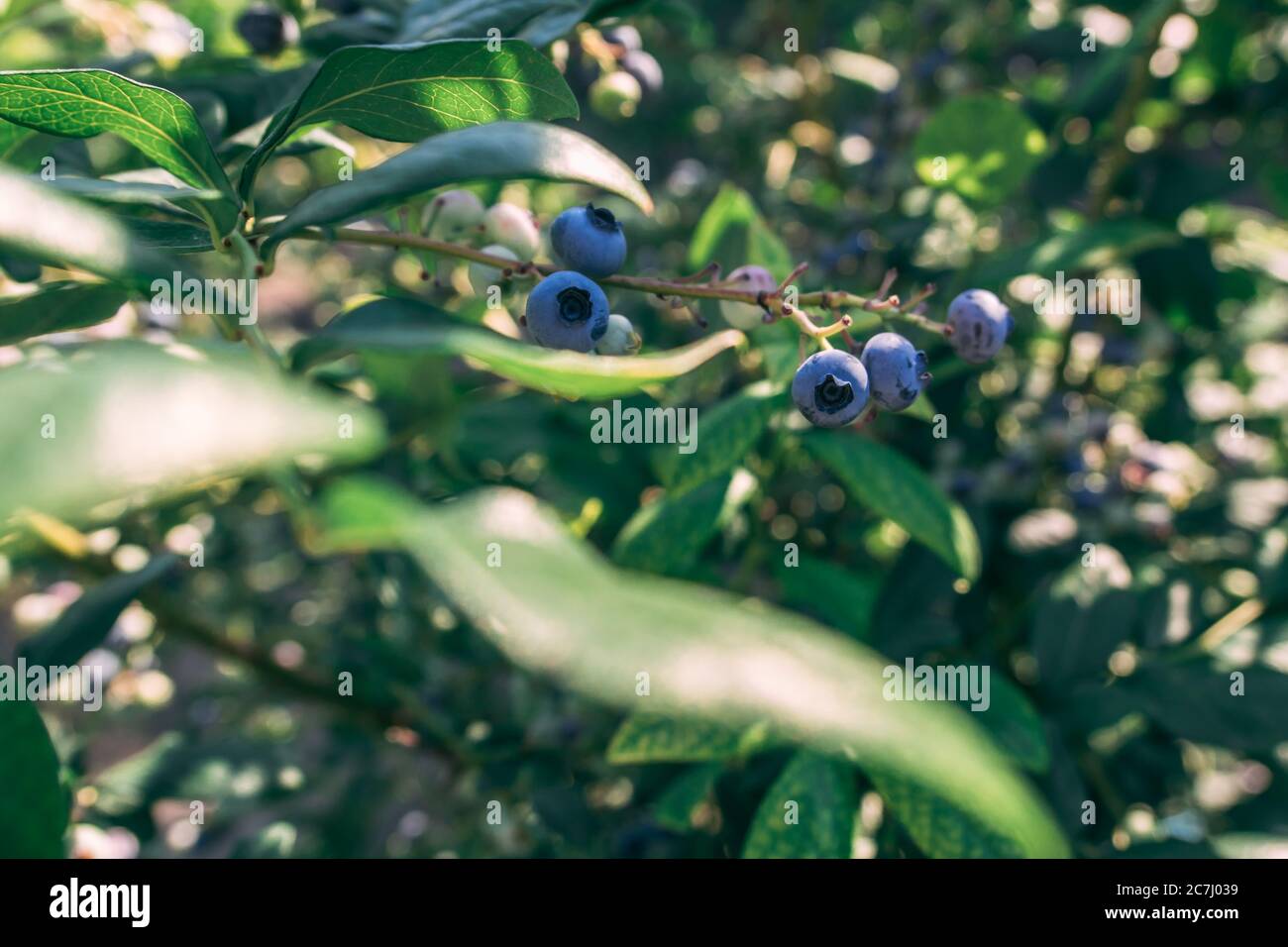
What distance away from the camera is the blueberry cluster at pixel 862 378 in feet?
2.10

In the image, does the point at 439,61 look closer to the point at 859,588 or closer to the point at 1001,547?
the point at 859,588

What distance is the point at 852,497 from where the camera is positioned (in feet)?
4.75

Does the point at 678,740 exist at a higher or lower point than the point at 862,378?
lower

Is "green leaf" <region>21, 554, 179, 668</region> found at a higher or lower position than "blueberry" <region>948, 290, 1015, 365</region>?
lower

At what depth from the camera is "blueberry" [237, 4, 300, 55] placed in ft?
3.10

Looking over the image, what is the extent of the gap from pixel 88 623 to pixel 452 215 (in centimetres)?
51

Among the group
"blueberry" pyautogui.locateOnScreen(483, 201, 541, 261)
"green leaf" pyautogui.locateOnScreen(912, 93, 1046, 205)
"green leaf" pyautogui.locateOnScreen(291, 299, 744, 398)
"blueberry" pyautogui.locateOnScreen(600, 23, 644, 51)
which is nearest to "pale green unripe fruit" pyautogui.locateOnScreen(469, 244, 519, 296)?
"blueberry" pyautogui.locateOnScreen(483, 201, 541, 261)

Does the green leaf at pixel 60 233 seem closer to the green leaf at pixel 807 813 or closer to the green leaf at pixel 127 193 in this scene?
the green leaf at pixel 127 193

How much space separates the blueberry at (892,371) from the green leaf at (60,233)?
1.55 ft

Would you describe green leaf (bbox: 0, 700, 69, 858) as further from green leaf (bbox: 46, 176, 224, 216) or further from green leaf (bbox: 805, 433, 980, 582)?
green leaf (bbox: 805, 433, 980, 582)

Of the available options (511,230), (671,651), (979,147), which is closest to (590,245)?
(511,230)

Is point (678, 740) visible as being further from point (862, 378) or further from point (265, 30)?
point (265, 30)

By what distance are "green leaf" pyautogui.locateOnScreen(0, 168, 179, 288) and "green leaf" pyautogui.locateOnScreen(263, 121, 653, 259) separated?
12 cm

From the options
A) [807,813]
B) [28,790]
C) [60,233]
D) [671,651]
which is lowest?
[807,813]
